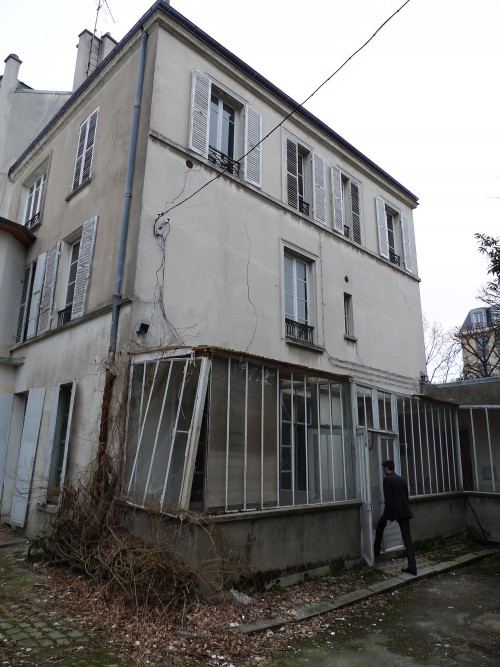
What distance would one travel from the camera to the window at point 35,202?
11770mm

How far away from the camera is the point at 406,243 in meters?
14.6

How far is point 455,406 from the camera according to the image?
36.4 feet

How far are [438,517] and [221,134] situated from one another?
905 centimetres

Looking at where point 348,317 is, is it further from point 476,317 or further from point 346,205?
point 476,317

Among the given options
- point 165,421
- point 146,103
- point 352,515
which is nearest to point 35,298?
point 146,103

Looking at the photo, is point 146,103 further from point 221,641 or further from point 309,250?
point 221,641

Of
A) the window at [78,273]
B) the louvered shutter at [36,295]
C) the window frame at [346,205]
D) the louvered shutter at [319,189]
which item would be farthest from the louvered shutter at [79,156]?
the window frame at [346,205]

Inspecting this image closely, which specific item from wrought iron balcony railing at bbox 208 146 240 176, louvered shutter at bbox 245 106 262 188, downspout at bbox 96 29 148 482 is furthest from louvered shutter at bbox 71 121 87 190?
louvered shutter at bbox 245 106 262 188

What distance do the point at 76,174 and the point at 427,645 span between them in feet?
33.4

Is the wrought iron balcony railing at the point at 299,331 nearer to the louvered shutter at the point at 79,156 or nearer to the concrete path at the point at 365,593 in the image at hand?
the concrete path at the point at 365,593

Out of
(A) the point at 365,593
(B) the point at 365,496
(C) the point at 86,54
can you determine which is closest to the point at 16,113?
(C) the point at 86,54

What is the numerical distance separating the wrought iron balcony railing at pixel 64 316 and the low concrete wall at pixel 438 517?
756 centimetres

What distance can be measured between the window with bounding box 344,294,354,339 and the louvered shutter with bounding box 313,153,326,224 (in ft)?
6.54

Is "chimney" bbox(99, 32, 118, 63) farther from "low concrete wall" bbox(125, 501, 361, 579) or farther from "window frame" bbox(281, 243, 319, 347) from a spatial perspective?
"low concrete wall" bbox(125, 501, 361, 579)
